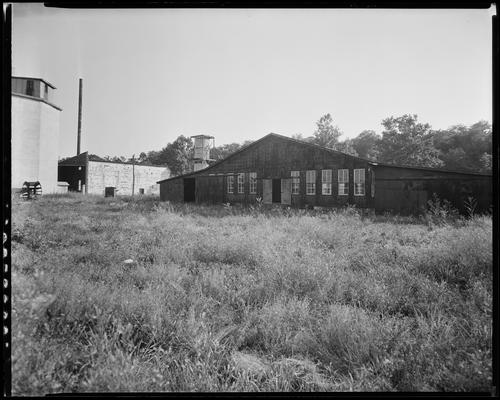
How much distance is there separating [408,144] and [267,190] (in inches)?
1634

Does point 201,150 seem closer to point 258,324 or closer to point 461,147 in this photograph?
point 258,324

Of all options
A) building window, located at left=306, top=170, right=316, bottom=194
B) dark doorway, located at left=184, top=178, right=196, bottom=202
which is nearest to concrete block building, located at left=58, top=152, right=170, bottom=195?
dark doorway, located at left=184, top=178, right=196, bottom=202

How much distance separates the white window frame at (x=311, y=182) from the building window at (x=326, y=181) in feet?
1.98

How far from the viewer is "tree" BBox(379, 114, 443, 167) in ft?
153

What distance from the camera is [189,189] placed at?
987 inches

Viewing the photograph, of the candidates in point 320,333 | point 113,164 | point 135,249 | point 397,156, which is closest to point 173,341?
point 320,333

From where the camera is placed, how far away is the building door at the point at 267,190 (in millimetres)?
20328

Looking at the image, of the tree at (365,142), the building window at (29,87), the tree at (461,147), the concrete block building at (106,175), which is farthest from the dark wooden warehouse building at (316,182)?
the tree at (365,142)

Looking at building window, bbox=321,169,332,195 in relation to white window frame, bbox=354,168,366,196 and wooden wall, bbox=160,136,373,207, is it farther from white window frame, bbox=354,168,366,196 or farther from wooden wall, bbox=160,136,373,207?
white window frame, bbox=354,168,366,196

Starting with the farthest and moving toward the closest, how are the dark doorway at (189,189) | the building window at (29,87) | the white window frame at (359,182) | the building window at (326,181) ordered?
1. the dark doorway at (189,189)
2. the building window at (29,87)
3. the building window at (326,181)
4. the white window frame at (359,182)

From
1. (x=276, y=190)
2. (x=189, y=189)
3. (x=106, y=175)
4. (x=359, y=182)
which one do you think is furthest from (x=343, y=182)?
(x=106, y=175)

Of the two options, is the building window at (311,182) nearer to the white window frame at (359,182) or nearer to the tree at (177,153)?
the white window frame at (359,182)

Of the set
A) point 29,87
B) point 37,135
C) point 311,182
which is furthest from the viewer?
point 29,87
